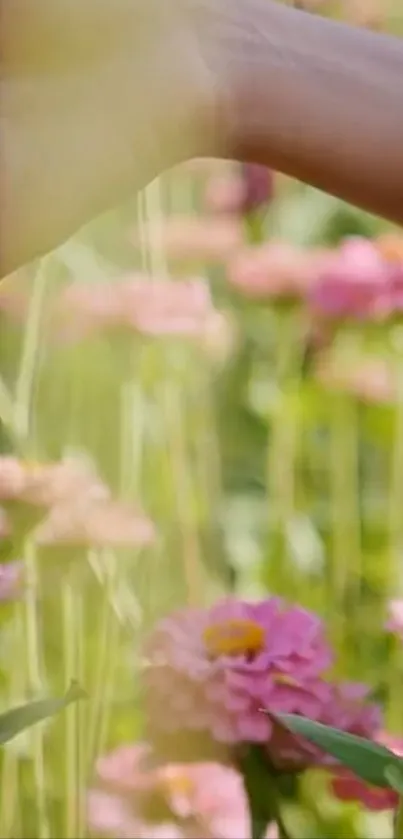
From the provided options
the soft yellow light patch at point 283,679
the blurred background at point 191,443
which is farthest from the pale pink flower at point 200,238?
the soft yellow light patch at point 283,679

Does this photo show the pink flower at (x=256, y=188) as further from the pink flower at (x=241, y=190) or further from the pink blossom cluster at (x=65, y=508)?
the pink blossom cluster at (x=65, y=508)

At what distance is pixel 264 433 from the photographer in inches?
24.9

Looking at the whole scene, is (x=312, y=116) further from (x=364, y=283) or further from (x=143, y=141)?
(x=364, y=283)

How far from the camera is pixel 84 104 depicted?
1.21 feet

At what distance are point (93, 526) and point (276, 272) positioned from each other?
0.55 feet

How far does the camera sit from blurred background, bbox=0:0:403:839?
49 centimetres

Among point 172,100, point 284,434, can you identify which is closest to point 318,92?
point 172,100

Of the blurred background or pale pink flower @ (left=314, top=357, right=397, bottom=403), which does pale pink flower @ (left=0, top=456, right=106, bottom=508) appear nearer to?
the blurred background

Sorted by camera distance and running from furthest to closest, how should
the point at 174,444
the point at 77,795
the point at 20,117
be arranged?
the point at 174,444 → the point at 77,795 → the point at 20,117

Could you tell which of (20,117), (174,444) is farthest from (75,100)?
A: (174,444)

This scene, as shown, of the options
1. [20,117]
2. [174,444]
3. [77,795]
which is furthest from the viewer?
[174,444]

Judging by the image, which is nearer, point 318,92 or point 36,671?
point 318,92

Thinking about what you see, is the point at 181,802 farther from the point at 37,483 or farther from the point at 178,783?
the point at 37,483

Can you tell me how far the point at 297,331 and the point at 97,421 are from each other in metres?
0.12
